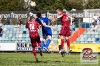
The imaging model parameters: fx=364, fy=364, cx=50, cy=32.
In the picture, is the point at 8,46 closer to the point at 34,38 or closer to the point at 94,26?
the point at 94,26

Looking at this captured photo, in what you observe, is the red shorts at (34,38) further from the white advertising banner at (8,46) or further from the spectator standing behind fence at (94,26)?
the spectator standing behind fence at (94,26)

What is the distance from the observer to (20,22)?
40.2 m

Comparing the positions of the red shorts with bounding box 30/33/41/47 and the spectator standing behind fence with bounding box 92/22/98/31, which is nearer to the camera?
the red shorts with bounding box 30/33/41/47

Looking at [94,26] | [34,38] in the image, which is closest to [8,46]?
[94,26]

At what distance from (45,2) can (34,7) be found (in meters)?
3.63

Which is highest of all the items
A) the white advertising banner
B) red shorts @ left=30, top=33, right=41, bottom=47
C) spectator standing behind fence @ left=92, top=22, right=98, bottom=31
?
red shorts @ left=30, top=33, right=41, bottom=47

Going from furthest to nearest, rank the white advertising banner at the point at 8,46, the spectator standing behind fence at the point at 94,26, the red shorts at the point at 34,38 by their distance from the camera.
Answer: the white advertising banner at the point at 8,46 < the spectator standing behind fence at the point at 94,26 < the red shorts at the point at 34,38

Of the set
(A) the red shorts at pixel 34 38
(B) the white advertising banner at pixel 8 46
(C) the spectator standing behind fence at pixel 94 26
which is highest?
(A) the red shorts at pixel 34 38

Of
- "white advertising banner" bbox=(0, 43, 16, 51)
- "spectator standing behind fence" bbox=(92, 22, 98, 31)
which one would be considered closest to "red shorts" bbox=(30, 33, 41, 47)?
"white advertising banner" bbox=(0, 43, 16, 51)

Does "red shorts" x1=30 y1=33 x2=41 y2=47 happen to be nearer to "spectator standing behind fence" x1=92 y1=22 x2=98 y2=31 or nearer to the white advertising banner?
the white advertising banner

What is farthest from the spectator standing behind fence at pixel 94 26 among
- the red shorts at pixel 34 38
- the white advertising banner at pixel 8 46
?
the red shorts at pixel 34 38

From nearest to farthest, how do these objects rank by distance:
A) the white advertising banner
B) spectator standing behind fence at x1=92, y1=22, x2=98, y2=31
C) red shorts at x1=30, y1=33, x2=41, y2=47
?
red shorts at x1=30, y1=33, x2=41, y2=47, spectator standing behind fence at x1=92, y1=22, x2=98, y2=31, the white advertising banner

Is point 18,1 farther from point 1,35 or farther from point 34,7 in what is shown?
point 1,35

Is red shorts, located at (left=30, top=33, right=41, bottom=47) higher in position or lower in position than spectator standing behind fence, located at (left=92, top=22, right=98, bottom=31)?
higher
